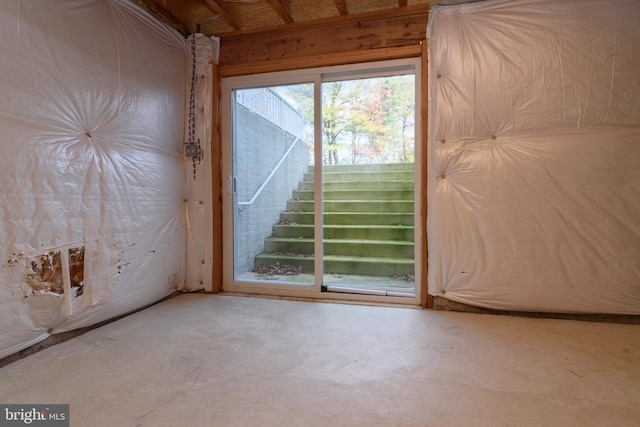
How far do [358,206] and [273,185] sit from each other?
3.35 ft

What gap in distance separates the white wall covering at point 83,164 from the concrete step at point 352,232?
111 cm

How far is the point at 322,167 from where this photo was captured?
2645 mm

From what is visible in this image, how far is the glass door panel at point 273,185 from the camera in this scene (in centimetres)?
287

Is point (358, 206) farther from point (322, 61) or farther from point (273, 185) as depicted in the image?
point (322, 61)

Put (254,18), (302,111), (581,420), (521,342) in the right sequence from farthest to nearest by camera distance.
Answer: (302,111)
(254,18)
(521,342)
(581,420)

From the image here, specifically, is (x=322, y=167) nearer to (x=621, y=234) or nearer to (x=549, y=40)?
(x=549, y=40)

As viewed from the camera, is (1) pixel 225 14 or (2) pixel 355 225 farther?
(2) pixel 355 225

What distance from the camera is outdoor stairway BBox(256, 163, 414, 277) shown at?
10.1ft

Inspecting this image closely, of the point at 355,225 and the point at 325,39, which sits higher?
the point at 325,39

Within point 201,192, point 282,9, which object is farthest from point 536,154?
point 201,192

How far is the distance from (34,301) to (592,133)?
3.49 m

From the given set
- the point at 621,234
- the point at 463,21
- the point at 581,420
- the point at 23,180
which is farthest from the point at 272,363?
the point at 463,21

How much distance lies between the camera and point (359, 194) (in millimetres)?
3604

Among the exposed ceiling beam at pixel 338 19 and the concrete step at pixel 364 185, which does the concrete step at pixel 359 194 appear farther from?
the exposed ceiling beam at pixel 338 19
